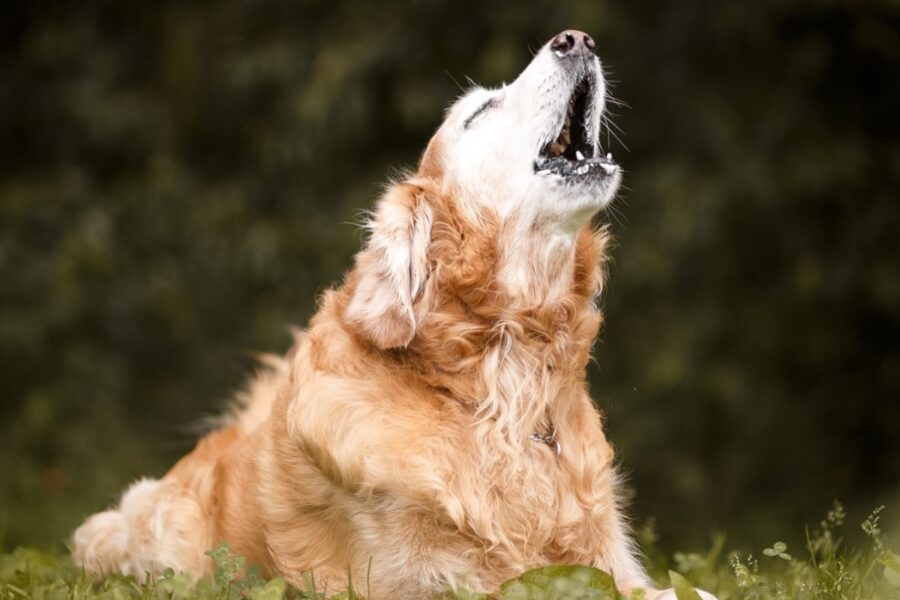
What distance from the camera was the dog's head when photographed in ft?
A: 12.5

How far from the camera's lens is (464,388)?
3.77 m

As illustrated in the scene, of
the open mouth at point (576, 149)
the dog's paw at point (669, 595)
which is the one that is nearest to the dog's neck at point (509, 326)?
the open mouth at point (576, 149)

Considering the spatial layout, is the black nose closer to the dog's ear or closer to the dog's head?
the dog's head

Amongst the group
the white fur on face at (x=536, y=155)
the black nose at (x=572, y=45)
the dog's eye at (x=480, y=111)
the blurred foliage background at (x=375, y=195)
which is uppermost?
the blurred foliage background at (x=375, y=195)

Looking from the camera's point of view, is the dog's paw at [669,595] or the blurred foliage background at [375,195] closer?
the dog's paw at [669,595]

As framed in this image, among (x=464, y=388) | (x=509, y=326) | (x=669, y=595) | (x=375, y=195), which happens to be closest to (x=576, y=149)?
(x=509, y=326)

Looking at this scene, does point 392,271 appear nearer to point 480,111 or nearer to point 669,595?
point 480,111

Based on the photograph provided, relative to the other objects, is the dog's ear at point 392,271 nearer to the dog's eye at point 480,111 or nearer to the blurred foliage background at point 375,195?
the dog's eye at point 480,111

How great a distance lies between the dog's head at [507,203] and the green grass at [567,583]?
2.54ft

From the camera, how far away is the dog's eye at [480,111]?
13.9 feet

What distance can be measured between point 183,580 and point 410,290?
3.42ft

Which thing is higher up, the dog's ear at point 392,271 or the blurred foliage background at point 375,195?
the blurred foliage background at point 375,195

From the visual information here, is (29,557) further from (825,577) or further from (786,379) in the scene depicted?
(786,379)

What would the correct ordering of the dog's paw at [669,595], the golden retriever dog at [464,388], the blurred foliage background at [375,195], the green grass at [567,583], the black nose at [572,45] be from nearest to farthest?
the green grass at [567,583] → the dog's paw at [669,595] → the golden retriever dog at [464,388] → the black nose at [572,45] → the blurred foliage background at [375,195]
